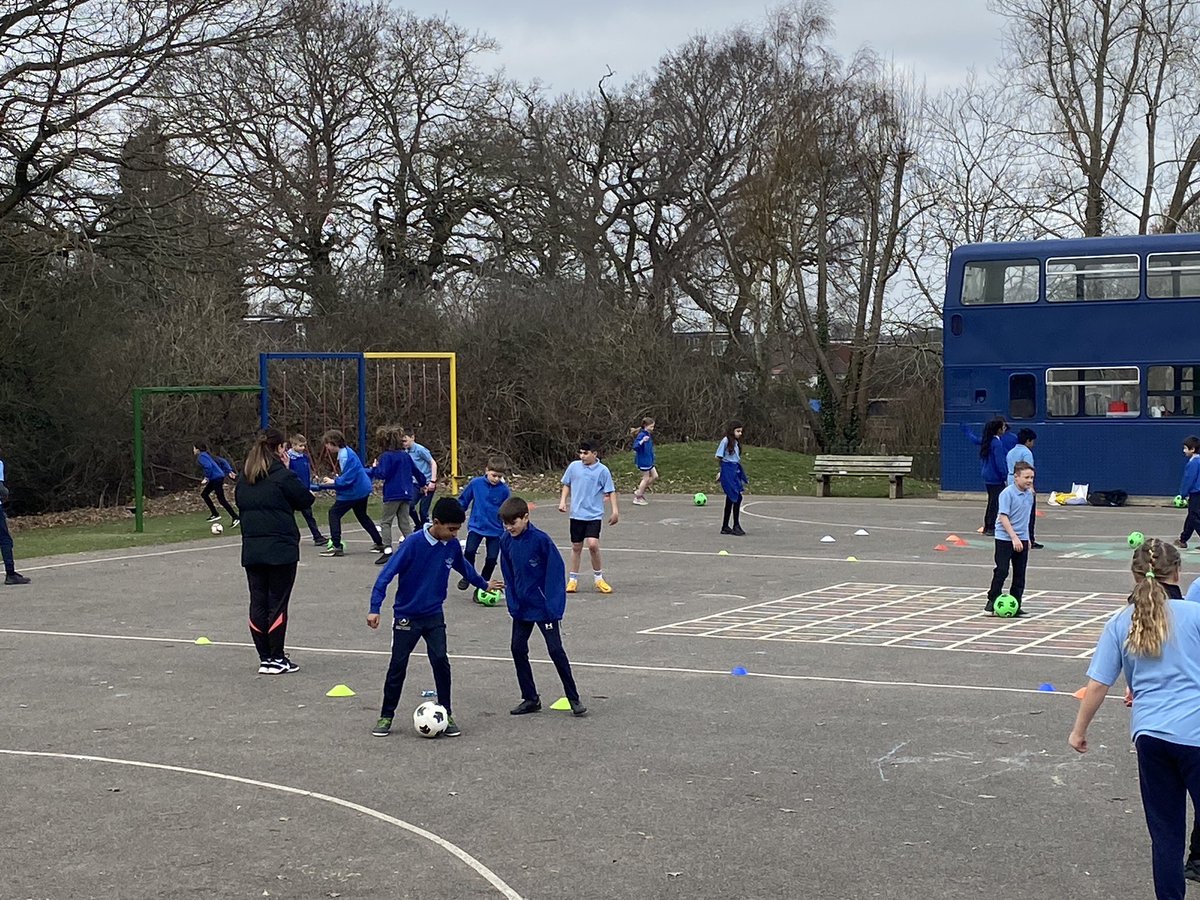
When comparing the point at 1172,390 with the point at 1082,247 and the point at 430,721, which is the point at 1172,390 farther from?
the point at 430,721

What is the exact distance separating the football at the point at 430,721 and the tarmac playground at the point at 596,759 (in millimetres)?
66

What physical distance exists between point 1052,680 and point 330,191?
29726 millimetres

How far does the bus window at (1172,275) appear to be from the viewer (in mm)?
28781

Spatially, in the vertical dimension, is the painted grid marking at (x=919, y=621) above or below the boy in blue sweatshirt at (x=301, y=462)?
below

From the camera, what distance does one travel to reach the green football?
47.1 feet

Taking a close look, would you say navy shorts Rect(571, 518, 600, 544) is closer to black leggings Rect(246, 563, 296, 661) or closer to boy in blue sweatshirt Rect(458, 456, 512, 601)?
boy in blue sweatshirt Rect(458, 456, 512, 601)

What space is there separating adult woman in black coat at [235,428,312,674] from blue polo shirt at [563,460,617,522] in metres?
5.11

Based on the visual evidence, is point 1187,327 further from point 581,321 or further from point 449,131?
point 449,131

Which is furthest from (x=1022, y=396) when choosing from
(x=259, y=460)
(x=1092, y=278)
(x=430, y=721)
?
(x=430, y=721)

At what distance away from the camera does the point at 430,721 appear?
9.30 meters

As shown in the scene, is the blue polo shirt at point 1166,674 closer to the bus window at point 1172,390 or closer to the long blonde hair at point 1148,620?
the long blonde hair at point 1148,620

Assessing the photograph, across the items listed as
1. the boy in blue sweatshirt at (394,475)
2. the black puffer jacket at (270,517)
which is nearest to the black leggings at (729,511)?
the boy in blue sweatshirt at (394,475)

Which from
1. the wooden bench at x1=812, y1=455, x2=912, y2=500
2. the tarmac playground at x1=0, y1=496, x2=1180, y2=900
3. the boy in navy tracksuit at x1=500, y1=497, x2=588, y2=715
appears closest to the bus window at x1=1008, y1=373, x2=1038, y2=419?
the wooden bench at x1=812, y1=455, x2=912, y2=500

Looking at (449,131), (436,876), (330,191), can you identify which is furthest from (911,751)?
(449,131)
